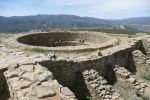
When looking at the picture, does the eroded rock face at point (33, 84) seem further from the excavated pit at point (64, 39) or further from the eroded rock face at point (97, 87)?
the excavated pit at point (64, 39)

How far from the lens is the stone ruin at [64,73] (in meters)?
8.54

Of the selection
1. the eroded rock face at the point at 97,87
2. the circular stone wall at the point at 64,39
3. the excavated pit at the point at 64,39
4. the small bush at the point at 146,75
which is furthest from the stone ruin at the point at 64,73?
the excavated pit at the point at 64,39

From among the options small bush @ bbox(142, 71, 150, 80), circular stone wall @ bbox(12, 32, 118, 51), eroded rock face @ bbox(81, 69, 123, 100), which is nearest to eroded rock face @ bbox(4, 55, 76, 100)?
eroded rock face @ bbox(81, 69, 123, 100)

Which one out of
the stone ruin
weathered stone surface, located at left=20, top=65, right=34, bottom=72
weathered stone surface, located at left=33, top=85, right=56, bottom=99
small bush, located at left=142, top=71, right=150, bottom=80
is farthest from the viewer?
small bush, located at left=142, top=71, right=150, bottom=80

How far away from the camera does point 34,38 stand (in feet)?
76.5

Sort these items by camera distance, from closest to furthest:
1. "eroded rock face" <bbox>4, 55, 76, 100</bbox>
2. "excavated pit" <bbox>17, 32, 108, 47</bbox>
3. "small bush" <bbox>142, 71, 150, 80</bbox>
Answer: "eroded rock face" <bbox>4, 55, 76, 100</bbox>, "small bush" <bbox>142, 71, 150, 80</bbox>, "excavated pit" <bbox>17, 32, 108, 47</bbox>

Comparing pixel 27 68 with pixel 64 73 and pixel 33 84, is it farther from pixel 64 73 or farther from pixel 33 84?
pixel 64 73

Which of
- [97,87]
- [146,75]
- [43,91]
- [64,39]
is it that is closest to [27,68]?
[43,91]

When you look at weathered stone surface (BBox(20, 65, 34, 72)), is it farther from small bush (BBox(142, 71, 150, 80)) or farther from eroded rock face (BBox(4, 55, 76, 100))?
small bush (BBox(142, 71, 150, 80))

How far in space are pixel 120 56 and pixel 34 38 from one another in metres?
8.81

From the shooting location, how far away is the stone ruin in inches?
336

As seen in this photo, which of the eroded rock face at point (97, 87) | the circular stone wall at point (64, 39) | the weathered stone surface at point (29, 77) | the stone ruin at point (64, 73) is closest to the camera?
the stone ruin at point (64, 73)

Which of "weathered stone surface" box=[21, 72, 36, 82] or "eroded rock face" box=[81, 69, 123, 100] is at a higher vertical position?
"weathered stone surface" box=[21, 72, 36, 82]

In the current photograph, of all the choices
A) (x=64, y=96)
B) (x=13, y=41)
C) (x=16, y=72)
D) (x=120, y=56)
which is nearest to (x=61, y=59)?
(x=16, y=72)
